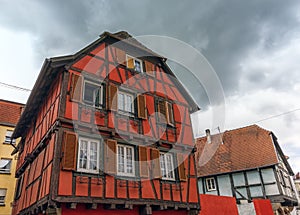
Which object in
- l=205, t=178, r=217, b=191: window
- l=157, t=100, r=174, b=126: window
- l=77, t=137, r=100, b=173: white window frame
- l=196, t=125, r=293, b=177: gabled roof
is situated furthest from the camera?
l=205, t=178, r=217, b=191: window

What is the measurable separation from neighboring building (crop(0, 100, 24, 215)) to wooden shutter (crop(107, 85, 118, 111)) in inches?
422

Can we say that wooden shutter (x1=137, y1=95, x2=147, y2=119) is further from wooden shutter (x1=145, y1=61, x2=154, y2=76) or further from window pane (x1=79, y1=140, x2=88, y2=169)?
window pane (x1=79, y1=140, x2=88, y2=169)

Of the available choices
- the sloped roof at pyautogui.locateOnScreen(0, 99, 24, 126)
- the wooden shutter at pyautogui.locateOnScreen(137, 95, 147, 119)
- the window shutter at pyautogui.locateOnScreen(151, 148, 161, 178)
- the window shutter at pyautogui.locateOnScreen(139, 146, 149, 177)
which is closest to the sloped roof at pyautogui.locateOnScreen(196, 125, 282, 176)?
the window shutter at pyautogui.locateOnScreen(151, 148, 161, 178)

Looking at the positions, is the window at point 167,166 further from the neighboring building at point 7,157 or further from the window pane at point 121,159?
the neighboring building at point 7,157

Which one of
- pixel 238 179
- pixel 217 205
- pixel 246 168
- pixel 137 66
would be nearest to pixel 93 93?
pixel 137 66

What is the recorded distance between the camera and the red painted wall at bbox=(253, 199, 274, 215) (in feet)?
46.1

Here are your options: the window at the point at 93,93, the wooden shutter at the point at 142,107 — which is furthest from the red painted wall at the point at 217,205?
the window at the point at 93,93

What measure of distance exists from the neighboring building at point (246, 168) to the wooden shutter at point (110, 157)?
1167 centimetres

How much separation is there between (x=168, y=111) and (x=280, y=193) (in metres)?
11.1

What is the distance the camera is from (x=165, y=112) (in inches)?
454

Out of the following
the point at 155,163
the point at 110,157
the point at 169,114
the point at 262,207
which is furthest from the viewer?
the point at 262,207

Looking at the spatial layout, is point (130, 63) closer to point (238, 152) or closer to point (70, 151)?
point (70, 151)

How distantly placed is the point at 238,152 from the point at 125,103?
1292 centimetres

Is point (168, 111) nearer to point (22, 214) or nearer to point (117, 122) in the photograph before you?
point (117, 122)
